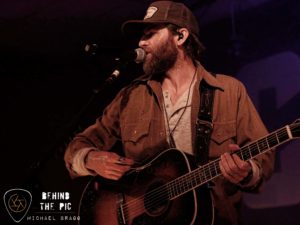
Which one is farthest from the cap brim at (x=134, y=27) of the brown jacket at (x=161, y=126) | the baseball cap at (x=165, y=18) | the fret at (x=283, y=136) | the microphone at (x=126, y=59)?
the fret at (x=283, y=136)

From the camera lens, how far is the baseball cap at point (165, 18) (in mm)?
2465

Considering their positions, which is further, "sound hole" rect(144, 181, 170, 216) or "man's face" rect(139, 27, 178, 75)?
"man's face" rect(139, 27, 178, 75)

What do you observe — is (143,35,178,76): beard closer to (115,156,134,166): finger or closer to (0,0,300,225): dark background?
(115,156,134,166): finger

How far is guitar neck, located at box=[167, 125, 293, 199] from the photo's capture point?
5.93 feet

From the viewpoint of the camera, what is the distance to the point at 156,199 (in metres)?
2.07

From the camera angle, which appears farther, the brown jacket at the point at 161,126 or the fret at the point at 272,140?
the brown jacket at the point at 161,126

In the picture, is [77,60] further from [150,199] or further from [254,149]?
[254,149]

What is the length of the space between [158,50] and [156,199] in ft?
2.85

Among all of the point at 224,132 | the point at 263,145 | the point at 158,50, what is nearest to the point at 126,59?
the point at 158,50

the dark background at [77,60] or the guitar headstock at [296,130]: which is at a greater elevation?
the dark background at [77,60]

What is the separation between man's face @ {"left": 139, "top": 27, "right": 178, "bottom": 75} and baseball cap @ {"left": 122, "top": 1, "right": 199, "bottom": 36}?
2.5 inches

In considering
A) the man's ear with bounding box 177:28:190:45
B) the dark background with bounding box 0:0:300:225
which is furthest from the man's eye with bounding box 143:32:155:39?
the dark background with bounding box 0:0:300:225

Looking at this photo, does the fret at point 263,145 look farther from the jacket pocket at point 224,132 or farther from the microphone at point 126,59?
the microphone at point 126,59

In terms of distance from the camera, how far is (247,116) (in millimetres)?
2234
